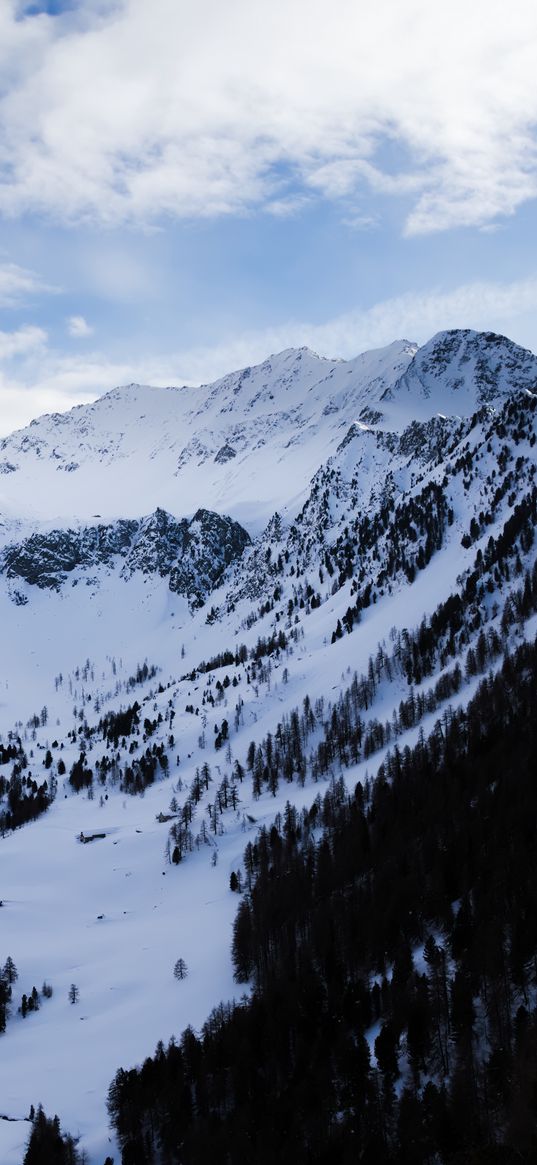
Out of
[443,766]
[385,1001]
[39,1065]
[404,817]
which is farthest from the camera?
[443,766]

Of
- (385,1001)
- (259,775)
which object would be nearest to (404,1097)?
(385,1001)

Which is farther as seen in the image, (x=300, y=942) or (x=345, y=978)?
(x=300, y=942)

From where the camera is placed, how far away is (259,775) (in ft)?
633

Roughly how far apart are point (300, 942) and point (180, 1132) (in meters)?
33.4

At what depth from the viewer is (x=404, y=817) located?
4749 inches

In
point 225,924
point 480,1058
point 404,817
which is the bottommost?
point 480,1058

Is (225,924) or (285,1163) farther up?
(225,924)

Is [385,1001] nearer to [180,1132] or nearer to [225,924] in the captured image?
[180,1132]

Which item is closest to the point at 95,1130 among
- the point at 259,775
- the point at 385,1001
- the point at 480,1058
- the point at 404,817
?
the point at 385,1001

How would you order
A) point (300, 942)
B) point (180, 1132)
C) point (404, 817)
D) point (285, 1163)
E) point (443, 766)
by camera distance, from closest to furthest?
point (285, 1163) → point (180, 1132) → point (300, 942) → point (404, 817) → point (443, 766)

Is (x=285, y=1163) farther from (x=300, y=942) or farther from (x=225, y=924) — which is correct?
(x=225, y=924)

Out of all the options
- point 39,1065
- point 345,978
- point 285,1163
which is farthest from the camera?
point 39,1065

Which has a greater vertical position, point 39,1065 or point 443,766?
point 443,766

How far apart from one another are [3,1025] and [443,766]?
8056cm
